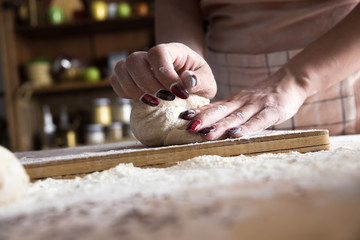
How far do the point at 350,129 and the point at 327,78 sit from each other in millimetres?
209

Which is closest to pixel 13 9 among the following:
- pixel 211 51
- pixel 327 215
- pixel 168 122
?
pixel 211 51

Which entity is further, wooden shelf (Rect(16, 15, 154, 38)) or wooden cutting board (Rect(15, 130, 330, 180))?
wooden shelf (Rect(16, 15, 154, 38))

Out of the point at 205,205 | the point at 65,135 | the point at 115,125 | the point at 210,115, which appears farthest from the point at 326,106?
the point at 65,135

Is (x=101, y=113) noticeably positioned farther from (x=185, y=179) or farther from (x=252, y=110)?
(x=185, y=179)

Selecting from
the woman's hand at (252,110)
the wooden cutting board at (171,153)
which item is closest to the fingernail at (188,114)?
the woman's hand at (252,110)

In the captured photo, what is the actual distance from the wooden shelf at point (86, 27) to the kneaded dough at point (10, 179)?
2.37 m

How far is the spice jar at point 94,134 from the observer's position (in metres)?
2.70

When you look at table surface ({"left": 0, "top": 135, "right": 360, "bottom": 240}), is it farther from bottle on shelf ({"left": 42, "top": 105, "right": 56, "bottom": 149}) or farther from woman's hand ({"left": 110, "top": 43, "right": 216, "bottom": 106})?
bottle on shelf ({"left": 42, "top": 105, "right": 56, "bottom": 149})

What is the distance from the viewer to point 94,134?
106 inches

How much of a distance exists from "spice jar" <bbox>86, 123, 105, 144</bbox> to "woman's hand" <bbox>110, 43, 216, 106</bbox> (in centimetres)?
183

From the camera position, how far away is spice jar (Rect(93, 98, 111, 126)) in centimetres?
279

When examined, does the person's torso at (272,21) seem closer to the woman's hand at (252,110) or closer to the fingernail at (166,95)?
the woman's hand at (252,110)

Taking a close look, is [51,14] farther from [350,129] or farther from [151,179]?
[151,179]

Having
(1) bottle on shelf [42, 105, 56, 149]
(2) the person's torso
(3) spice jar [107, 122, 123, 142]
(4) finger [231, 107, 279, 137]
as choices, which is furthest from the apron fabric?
(1) bottle on shelf [42, 105, 56, 149]
